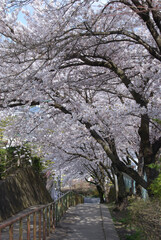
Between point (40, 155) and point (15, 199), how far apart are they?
632 cm

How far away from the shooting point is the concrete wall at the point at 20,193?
37.1 feet

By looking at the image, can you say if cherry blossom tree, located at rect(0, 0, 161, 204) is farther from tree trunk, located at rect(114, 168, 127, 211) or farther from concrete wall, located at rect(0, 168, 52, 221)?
concrete wall, located at rect(0, 168, 52, 221)

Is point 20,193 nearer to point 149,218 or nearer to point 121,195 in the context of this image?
point 121,195

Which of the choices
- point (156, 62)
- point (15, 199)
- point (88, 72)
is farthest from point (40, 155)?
point (156, 62)

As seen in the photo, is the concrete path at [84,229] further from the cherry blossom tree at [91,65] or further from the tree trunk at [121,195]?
the tree trunk at [121,195]

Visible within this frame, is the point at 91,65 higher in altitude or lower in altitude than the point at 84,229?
higher

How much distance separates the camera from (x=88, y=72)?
38.0ft

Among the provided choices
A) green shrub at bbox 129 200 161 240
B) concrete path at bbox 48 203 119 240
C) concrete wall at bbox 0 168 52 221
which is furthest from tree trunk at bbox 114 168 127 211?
green shrub at bbox 129 200 161 240

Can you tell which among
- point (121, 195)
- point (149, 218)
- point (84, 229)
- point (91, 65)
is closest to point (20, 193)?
point (121, 195)

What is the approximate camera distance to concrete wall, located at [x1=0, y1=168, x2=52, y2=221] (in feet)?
37.1

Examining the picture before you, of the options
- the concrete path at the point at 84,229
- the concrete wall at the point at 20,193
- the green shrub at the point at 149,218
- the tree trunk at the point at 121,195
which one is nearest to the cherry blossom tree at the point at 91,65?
the concrete path at the point at 84,229

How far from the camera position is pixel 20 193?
1340 centimetres

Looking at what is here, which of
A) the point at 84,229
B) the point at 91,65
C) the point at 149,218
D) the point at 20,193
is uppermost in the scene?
the point at 91,65

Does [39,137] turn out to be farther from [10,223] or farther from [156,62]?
[10,223]
